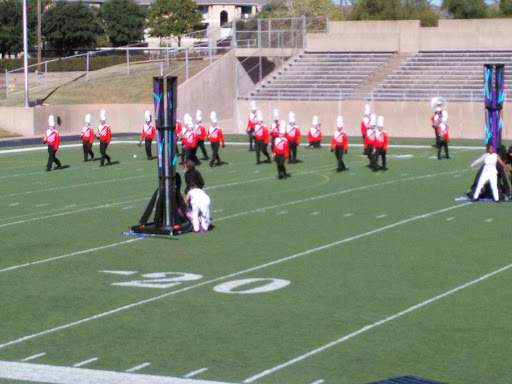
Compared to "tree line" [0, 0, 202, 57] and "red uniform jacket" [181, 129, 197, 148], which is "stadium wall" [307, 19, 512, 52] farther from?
"tree line" [0, 0, 202, 57]

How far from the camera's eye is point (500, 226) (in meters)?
18.5

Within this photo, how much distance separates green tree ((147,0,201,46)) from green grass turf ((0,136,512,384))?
6482 cm

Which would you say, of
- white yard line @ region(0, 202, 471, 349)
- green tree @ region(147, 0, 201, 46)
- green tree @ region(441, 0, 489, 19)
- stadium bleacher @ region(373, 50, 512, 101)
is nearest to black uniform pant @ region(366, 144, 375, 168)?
white yard line @ region(0, 202, 471, 349)

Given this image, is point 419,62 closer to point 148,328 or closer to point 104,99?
point 104,99

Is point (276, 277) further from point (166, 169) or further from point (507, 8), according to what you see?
point (507, 8)

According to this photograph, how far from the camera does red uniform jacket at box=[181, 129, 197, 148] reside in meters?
29.6

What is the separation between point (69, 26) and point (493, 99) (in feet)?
217

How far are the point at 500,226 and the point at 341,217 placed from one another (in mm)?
2897

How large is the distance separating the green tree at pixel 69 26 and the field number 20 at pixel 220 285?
72804 millimetres

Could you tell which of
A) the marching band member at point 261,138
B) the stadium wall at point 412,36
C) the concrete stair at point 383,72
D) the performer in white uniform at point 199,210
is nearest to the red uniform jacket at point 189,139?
the marching band member at point 261,138

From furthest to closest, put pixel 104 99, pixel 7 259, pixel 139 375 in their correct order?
pixel 104 99
pixel 7 259
pixel 139 375

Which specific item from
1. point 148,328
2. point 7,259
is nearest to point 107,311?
point 148,328

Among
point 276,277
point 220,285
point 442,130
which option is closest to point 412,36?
point 442,130

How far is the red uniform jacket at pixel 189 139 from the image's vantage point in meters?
29.6
